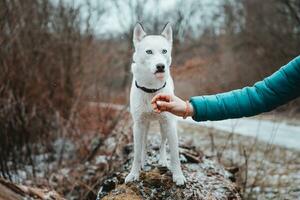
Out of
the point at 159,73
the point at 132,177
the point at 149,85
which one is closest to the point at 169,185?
the point at 132,177

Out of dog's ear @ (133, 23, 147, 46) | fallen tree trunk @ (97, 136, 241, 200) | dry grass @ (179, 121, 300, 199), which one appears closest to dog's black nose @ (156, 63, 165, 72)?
dog's ear @ (133, 23, 147, 46)

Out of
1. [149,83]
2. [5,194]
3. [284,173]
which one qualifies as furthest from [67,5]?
[149,83]

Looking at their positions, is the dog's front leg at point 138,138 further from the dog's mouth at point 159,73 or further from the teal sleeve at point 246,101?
the teal sleeve at point 246,101

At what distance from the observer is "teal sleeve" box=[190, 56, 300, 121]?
103 inches

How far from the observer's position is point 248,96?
2.68 m

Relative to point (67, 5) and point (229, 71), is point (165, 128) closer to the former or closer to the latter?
point (67, 5)

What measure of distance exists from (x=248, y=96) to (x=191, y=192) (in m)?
1.11

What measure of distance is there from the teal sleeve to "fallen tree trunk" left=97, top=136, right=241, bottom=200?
0.98 meters

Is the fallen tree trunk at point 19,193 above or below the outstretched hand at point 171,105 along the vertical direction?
below

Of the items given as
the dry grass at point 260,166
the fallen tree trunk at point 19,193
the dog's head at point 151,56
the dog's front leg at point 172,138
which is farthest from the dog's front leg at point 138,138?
the dry grass at point 260,166

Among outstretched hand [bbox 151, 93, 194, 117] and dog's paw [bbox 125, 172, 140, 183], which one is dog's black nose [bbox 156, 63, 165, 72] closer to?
outstretched hand [bbox 151, 93, 194, 117]

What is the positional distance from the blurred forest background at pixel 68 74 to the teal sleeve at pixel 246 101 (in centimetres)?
291

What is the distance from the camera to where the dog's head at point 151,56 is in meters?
2.89

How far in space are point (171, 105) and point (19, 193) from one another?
2.30 m
